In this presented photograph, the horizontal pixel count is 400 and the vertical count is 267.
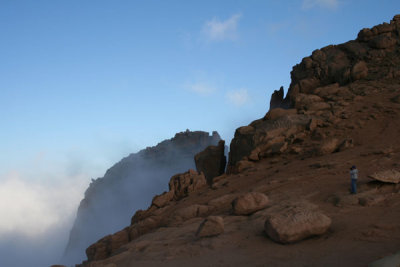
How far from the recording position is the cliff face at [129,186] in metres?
73.2

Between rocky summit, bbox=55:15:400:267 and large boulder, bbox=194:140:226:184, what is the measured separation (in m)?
0.10

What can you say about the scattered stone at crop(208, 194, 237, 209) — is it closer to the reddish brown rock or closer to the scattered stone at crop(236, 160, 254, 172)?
the scattered stone at crop(236, 160, 254, 172)

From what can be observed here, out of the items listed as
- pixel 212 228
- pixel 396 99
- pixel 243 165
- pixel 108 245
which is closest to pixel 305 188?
pixel 212 228

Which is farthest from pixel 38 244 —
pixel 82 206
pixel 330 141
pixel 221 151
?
pixel 330 141

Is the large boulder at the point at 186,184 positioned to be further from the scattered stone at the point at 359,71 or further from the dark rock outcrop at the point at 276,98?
the scattered stone at the point at 359,71

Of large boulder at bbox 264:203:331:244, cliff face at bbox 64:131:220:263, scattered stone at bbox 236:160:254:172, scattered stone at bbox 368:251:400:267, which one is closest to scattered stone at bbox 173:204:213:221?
large boulder at bbox 264:203:331:244

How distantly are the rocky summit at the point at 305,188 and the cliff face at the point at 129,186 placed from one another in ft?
161

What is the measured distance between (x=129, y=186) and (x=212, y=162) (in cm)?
6056

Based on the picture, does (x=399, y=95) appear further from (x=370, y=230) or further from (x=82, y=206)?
(x=82, y=206)

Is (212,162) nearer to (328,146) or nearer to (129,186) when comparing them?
(328,146)

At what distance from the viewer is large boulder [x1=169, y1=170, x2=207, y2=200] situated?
56.1ft

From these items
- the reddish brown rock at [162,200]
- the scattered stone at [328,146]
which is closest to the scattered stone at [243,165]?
the scattered stone at [328,146]

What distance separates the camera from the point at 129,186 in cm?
7800

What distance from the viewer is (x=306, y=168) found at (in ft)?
41.9
